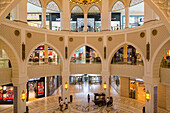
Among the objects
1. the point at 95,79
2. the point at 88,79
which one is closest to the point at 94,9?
the point at 88,79

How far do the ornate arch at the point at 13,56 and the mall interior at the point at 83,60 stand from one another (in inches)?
2.4

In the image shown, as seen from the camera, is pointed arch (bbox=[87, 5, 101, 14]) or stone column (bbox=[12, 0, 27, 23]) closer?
stone column (bbox=[12, 0, 27, 23])

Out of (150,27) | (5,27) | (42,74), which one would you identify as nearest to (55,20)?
(42,74)

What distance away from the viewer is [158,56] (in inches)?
388

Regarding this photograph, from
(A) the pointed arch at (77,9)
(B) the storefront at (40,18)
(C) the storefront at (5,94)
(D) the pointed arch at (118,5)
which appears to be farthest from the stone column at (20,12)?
(D) the pointed arch at (118,5)

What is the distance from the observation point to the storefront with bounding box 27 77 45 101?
14812mm

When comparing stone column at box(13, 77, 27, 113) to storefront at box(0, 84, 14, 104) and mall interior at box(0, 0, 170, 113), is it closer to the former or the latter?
mall interior at box(0, 0, 170, 113)

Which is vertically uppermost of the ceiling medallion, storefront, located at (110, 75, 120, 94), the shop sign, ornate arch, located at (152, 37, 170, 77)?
the shop sign

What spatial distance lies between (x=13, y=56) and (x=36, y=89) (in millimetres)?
6432

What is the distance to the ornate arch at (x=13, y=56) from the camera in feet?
30.3

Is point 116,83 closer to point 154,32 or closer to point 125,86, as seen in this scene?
point 125,86

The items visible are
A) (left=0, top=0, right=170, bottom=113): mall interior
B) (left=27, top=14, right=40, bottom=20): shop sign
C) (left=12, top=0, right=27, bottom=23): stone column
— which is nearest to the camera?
(left=0, top=0, right=170, bottom=113): mall interior

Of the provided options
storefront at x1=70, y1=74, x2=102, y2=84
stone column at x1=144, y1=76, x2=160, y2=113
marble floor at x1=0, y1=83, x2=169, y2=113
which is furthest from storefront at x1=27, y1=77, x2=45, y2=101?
stone column at x1=144, y1=76, x2=160, y2=113

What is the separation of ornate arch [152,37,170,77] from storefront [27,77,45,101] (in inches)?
463
